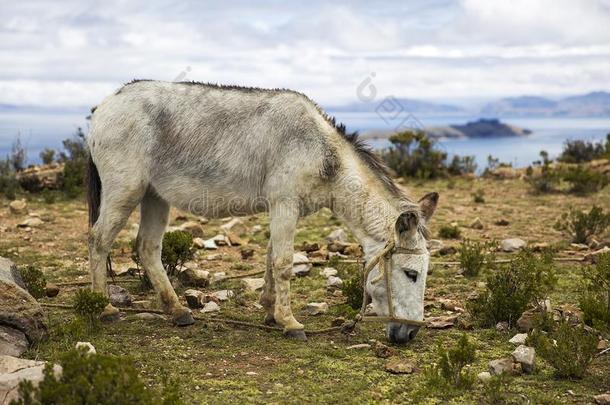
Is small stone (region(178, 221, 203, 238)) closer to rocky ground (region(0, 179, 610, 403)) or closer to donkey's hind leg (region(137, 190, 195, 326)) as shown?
rocky ground (region(0, 179, 610, 403))

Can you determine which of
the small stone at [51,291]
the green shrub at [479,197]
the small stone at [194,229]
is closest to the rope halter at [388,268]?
the small stone at [51,291]

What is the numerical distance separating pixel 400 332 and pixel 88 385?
10.4 feet

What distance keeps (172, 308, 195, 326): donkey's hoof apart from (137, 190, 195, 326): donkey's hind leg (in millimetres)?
141

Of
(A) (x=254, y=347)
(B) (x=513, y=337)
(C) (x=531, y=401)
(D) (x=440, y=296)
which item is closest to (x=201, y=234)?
(D) (x=440, y=296)

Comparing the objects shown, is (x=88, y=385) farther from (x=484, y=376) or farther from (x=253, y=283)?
(x=253, y=283)

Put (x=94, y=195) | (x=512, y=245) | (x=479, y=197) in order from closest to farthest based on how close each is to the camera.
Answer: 1. (x=94, y=195)
2. (x=512, y=245)
3. (x=479, y=197)

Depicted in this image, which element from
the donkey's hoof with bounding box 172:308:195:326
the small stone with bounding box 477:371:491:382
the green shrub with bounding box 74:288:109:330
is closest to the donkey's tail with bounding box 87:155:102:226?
the green shrub with bounding box 74:288:109:330

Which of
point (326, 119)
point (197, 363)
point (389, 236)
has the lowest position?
point (197, 363)

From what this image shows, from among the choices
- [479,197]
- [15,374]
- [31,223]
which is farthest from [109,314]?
[479,197]

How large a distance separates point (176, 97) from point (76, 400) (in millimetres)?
3917

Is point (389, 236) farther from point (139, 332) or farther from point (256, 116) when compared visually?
point (139, 332)

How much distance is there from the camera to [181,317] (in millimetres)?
7234

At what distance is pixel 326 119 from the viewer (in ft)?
23.4

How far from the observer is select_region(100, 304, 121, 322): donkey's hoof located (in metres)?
7.25
